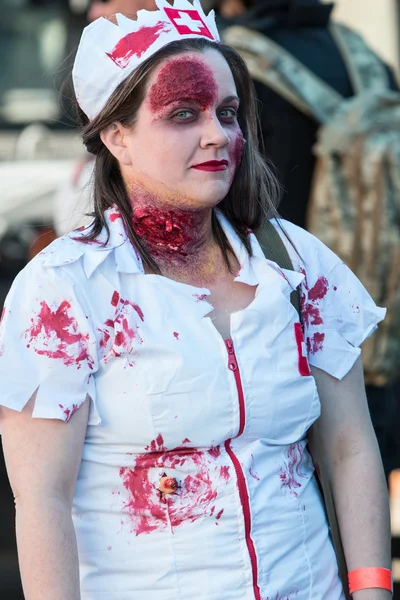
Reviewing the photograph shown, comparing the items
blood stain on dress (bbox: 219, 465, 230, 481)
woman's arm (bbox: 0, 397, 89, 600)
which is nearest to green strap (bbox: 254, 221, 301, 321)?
blood stain on dress (bbox: 219, 465, 230, 481)

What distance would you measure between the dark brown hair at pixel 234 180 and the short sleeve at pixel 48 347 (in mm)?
154

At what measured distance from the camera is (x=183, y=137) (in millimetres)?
1981

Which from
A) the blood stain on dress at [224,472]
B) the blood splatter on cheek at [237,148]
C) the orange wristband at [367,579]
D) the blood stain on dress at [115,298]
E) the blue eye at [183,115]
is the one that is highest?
the blue eye at [183,115]

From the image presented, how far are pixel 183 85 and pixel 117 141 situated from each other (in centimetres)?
16

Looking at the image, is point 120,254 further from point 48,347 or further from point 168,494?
point 168,494

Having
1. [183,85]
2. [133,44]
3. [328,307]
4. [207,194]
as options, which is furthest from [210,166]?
[328,307]

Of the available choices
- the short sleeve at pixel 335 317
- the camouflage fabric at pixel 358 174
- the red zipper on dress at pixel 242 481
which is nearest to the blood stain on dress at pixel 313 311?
the short sleeve at pixel 335 317

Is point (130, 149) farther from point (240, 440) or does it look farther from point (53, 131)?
point (53, 131)

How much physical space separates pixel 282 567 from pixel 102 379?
1.43 feet

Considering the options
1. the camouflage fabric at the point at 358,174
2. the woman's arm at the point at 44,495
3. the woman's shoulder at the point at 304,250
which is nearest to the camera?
the woman's arm at the point at 44,495

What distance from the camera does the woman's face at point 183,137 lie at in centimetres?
198

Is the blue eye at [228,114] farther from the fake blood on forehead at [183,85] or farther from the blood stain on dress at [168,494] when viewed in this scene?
the blood stain on dress at [168,494]

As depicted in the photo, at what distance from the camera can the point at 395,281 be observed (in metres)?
3.49

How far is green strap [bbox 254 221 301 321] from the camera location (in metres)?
2.09
